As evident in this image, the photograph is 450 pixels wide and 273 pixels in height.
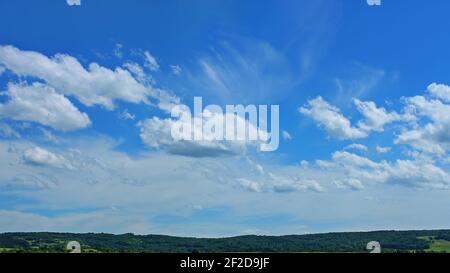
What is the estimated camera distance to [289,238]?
14.8 meters

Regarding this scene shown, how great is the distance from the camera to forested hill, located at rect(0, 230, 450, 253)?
12523 millimetres

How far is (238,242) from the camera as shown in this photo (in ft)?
44.5

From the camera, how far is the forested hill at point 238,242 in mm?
12523

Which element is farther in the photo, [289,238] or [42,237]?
[289,238]
